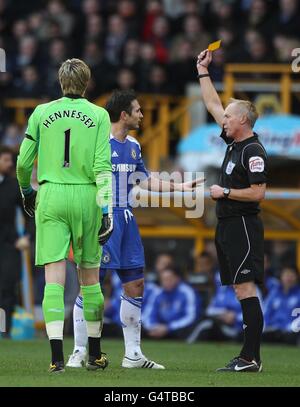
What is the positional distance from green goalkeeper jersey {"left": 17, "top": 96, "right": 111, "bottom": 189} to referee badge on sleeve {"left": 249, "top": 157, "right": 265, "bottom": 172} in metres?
1.26

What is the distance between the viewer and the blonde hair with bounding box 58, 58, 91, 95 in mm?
9453

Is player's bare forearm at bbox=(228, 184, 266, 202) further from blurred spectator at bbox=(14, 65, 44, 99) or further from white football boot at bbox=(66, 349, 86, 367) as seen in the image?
blurred spectator at bbox=(14, 65, 44, 99)

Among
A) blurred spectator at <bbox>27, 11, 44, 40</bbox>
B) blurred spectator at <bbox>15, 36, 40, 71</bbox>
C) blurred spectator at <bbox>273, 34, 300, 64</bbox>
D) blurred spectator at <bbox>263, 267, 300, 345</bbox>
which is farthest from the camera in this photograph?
blurred spectator at <bbox>27, 11, 44, 40</bbox>

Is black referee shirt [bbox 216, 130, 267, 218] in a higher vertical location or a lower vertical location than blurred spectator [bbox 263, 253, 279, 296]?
higher

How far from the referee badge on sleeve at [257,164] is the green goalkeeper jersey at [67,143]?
49.8 inches

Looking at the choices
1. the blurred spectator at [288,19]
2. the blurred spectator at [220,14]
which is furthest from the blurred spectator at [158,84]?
the blurred spectator at [288,19]

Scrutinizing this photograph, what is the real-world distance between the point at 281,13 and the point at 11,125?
15.7 ft

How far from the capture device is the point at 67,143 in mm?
9375

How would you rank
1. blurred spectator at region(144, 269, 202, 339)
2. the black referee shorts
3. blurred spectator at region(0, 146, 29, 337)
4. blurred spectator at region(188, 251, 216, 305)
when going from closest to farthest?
the black referee shorts → blurred spectator at region(0, 146, 29, 337) → blurred spectator at region(144, 269, 202, 339) → blurred spectator at region(188, 251, 216, 305)

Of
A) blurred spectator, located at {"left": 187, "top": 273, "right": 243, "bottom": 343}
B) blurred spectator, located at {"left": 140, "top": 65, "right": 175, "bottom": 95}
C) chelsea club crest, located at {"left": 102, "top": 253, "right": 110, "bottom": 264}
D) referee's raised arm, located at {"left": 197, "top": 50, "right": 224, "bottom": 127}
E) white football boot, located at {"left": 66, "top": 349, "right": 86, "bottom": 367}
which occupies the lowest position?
blurred spectator, located at {"left": 187, "top": 273, "right": 243, "bottom": 343}

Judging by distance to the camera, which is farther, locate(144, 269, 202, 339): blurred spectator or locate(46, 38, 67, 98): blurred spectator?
locate(46, 38, 67, 98): blurred spectator

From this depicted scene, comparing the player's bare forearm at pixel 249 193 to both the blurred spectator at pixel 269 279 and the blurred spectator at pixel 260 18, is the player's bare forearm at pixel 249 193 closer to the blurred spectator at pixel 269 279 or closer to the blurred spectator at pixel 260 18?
the blurred spectator at pixel 269 279

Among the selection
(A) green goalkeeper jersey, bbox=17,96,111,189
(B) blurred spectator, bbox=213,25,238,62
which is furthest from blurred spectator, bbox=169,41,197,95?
(A) green goalkeeper jersey, bbox=17,96,111,189

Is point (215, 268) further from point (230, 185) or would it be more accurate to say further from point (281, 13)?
point (230, 185)
